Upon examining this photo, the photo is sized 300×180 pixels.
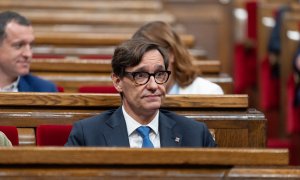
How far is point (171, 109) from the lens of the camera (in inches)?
147

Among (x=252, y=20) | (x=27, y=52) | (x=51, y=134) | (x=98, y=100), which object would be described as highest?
(x=27, y=52)

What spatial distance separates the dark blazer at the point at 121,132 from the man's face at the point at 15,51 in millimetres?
1236

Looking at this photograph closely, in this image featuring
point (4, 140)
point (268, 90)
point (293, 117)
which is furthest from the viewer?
point (268, 90)

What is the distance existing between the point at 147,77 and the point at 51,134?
0.54m

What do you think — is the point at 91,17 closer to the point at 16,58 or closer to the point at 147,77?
the point at 16,58

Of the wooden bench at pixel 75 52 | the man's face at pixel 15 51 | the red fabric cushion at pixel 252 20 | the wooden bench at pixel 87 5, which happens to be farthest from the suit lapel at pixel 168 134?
the red fabric cushion at pixel 252 20

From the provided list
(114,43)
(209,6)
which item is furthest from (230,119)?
(209,6)

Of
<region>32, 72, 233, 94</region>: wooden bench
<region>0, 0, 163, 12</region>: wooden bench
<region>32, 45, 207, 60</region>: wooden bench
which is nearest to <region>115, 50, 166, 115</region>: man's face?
<region>32, 72, 233, 94</region>: wooden bench

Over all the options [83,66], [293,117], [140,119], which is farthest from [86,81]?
[293,117]

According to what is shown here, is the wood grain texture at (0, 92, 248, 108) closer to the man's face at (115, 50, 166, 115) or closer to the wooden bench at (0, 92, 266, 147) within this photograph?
the wooden bench at (0, 92, 266, 147)

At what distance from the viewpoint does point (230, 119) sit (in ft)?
12.1

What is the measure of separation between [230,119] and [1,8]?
4.39 meters

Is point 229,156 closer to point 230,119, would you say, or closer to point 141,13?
point 230,119

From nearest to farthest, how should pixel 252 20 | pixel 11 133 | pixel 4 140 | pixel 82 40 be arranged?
1. pixel 4 140
2. pixel 11 133
3. pixel 82 40
4. pixel 252 20
